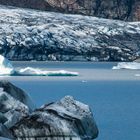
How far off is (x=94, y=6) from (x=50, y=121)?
65371mm

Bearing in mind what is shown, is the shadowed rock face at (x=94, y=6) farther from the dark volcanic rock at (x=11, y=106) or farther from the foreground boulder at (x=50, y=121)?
the foreground boulder at (x=50, y=121)

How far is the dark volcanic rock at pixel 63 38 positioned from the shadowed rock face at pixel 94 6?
42.8ft

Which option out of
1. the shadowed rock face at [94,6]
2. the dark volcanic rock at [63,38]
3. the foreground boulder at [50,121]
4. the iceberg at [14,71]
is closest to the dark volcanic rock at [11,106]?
the foreground boulder at [50,121]

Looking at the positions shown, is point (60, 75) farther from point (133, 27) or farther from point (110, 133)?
point (133, 27)

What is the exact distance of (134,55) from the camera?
184 feet

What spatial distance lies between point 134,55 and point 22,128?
45021mm

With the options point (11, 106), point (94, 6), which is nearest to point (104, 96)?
point (11, 106)

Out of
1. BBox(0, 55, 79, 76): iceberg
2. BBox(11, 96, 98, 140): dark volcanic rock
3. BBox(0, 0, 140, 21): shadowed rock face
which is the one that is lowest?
BBox(0, 0, 140, 21): shadowed rock face

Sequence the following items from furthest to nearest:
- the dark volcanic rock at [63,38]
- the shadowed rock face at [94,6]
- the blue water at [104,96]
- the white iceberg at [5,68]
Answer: the shadowed rock face at [94,6] < the dark volcanic rock at [63,38] < the white iceberg at [5,68] < the blue water at [104,96]

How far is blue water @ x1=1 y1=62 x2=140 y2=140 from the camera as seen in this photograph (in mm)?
15164

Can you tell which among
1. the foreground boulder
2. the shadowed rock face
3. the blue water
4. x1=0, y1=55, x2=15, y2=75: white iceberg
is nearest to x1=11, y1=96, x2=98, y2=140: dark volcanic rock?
the foreground boulder

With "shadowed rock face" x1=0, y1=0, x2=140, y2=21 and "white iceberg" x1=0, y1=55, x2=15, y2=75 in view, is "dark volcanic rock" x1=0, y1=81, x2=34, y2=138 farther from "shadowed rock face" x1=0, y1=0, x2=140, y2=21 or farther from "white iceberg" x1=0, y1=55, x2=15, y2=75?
"shadowed rock face" x1=0, y1=0, x2=140, y2=21

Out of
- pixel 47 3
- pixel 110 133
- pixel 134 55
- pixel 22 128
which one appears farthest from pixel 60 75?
pixel 47 3

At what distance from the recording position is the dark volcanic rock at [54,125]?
36.3 feet
